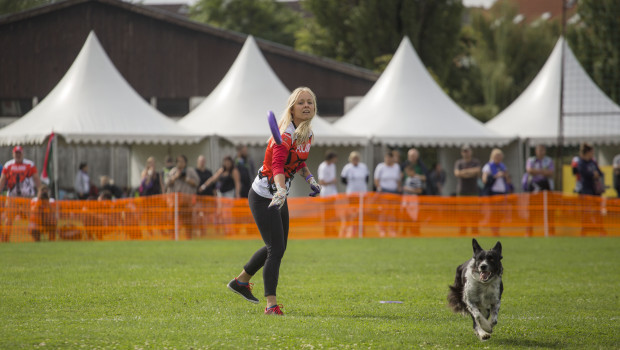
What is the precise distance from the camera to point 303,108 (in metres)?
7.23

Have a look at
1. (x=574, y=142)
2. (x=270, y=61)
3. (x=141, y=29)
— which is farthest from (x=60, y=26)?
(x=574, y=142)

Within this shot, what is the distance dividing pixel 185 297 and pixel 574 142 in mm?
18692

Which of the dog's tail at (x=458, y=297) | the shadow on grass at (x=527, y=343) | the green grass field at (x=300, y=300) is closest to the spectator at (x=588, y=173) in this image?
the green grass field at (x=300, y=300)

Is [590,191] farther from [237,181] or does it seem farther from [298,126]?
[298,126]

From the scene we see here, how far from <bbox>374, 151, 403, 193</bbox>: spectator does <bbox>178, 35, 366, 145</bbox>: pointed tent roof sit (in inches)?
121

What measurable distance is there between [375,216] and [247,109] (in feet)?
19.5

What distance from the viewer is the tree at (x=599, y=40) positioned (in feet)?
149

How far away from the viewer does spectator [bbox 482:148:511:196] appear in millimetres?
19000

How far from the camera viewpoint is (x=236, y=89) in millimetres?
24250

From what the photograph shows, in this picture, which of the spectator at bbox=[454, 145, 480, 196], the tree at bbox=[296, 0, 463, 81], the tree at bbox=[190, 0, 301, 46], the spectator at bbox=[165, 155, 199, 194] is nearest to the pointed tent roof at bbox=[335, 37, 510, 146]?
the spectator at bbox=[454, 145, 480, 196]

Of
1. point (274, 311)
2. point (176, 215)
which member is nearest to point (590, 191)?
point (176, 215)

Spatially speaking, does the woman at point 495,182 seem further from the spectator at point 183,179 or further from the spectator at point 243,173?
the spectator at point 183,179

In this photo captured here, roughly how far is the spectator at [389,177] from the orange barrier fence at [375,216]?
0.45 metres

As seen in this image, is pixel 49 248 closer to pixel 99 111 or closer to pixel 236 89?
pixel 99 111
